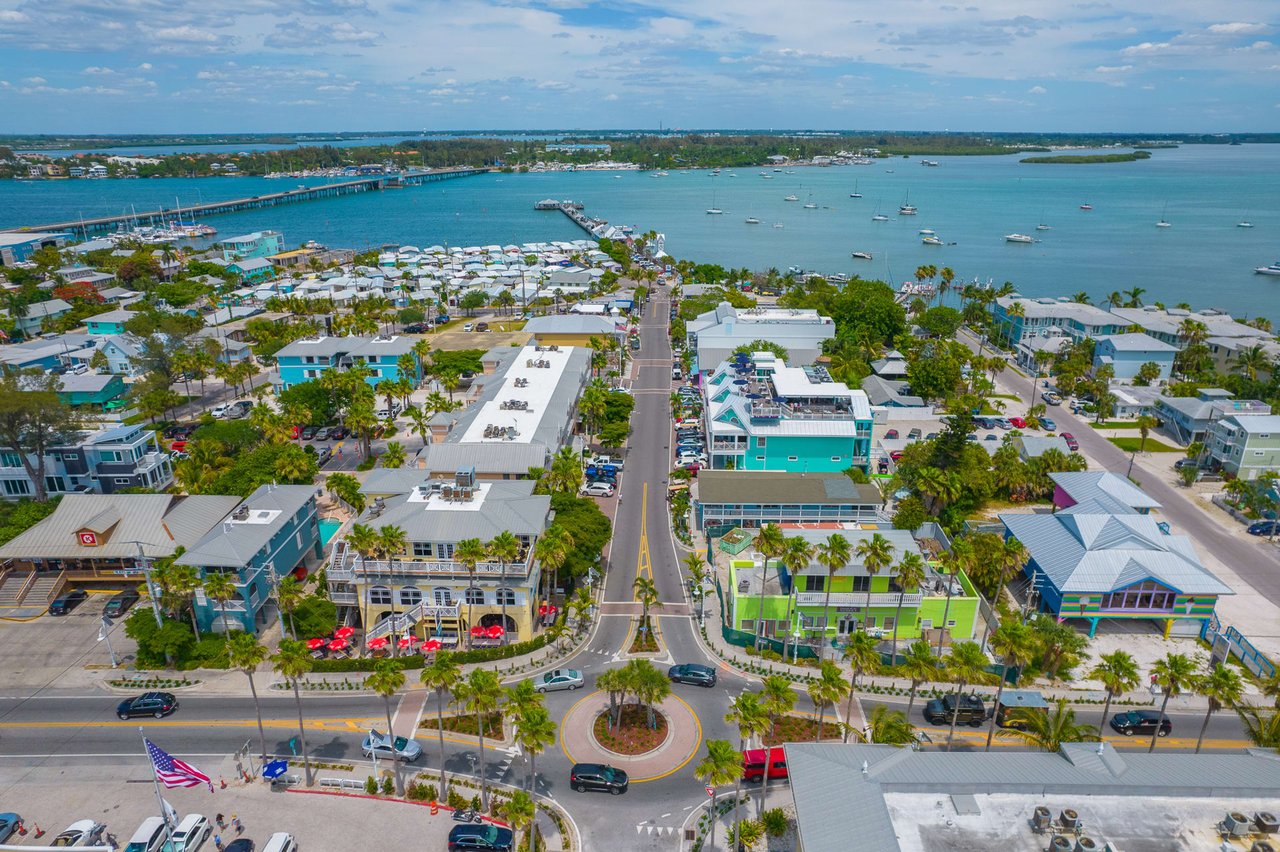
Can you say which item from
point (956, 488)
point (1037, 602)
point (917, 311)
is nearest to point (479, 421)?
point (956, 488)

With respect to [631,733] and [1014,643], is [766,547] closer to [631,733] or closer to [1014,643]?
[631,733]

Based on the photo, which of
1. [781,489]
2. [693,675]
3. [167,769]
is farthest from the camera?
[781,489]

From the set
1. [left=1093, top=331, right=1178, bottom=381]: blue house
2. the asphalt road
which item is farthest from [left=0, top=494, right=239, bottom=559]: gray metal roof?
[left=1093, top=331, right=1178, bottom=381]: blue house

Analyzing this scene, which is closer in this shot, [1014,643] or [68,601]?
[1014,643]

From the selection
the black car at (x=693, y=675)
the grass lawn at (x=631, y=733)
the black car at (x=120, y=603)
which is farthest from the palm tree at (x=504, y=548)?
the black car at (x=120, y=603)

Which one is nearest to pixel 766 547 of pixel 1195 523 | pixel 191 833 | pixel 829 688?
pixel 829 688

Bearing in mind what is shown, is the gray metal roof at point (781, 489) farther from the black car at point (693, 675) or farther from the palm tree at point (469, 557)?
the palm tree at point (469, 557)

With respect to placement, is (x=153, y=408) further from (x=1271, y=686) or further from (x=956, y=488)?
(x=1271, y=686)
